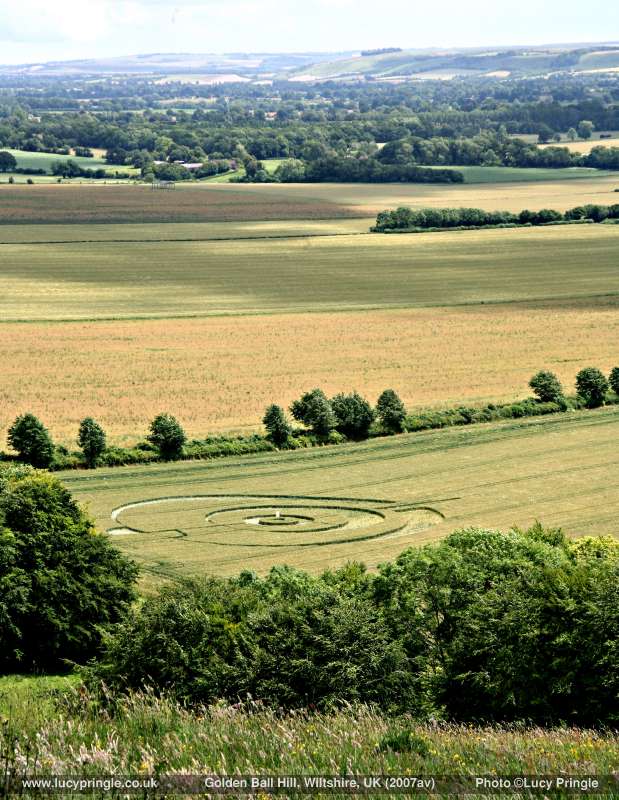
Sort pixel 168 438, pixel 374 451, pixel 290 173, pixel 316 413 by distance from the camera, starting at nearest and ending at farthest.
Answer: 1. pixel 168 438
2. pixel 374 451
3. pixel 316 413
4. pixel 290 173

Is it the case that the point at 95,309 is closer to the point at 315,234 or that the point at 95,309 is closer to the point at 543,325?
the point at 543,325

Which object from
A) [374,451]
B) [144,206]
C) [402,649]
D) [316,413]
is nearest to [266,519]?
[374,451]

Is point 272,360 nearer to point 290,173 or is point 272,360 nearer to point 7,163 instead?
point 290,173

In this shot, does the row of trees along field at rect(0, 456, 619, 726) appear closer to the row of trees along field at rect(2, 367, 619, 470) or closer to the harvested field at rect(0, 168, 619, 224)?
the row of trees along field at rect(2, 367, 619, 470)

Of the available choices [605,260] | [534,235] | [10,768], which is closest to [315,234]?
[534,235]

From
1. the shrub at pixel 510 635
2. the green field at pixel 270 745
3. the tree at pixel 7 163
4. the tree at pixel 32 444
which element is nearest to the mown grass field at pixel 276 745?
the green field at pixel 270 745
